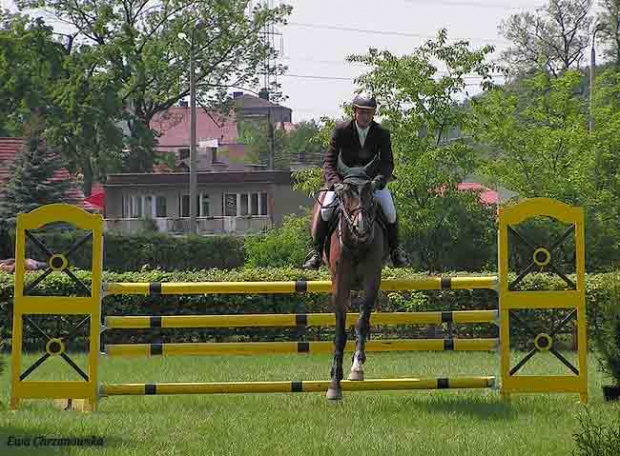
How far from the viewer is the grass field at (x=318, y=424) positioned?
8.60 meters

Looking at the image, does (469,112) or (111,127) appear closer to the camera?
(469,112)

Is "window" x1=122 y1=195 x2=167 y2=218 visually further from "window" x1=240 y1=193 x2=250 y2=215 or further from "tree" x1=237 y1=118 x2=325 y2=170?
"tree" x1=237 y1=118 x2=325 y2=170

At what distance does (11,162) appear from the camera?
52.0m

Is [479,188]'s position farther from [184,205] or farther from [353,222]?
[184,205]

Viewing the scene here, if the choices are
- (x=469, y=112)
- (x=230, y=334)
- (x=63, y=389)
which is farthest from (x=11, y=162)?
(x=63, y=389)

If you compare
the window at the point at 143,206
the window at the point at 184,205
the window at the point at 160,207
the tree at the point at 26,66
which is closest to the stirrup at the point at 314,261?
the tree at the point at 26,66

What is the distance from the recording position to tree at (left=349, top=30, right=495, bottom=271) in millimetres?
30734

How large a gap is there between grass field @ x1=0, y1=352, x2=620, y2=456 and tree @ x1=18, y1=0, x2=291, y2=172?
168 ft

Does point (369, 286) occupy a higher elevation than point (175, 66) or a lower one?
lower

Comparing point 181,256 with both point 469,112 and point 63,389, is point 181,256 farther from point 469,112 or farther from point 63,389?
point 63,389

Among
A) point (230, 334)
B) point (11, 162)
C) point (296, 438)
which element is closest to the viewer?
point (296, 438)

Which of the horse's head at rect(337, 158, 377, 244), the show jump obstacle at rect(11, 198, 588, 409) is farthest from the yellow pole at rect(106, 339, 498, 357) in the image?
the horse's head at rect(337, 158, 377, 244)

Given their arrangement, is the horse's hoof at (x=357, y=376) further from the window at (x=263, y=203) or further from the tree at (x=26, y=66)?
the window at (x=263, y=203)

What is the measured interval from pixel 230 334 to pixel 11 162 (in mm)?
32678
